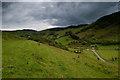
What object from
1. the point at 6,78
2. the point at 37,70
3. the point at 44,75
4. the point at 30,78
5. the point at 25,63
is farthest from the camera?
the point at 25,63

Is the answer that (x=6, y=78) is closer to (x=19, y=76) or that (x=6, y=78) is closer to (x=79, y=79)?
(x=19, y=76)

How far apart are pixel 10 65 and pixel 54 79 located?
37.7 ft

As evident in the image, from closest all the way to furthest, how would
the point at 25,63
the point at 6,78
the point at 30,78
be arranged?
the point at 6,78 → the point at 30,78 → the point at 25,63

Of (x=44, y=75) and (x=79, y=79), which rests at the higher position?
(x=44, y=75)

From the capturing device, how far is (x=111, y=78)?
18984 mm

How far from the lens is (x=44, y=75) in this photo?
16.6 metres

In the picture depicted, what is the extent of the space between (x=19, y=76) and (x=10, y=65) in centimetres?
519

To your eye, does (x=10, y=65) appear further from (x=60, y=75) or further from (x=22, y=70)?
(x=60, y=75)

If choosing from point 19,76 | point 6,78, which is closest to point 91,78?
point 19,76

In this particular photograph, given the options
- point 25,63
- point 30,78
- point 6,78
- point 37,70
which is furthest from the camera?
point 25,63

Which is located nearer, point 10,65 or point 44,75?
point 44,75

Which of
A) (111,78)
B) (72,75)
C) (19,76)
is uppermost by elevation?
(19,76)

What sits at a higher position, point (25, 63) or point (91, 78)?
point (25, 63)

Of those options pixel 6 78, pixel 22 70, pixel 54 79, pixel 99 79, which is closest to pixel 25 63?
pixel 22 70
